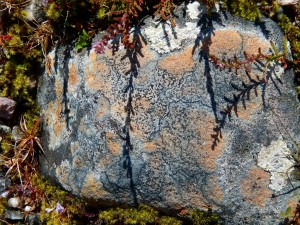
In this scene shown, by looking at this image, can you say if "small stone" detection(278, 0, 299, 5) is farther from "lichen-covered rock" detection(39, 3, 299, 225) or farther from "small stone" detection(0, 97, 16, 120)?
"small stone" detection(0, 97, 16, 120)

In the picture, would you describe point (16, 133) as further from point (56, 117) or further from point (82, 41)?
point (82, 41)

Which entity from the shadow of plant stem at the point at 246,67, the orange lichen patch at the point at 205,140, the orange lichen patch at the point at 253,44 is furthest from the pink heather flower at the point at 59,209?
the orange lichen patch at the point at 253,44

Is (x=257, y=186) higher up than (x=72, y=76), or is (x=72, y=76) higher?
(x=72, y=76)

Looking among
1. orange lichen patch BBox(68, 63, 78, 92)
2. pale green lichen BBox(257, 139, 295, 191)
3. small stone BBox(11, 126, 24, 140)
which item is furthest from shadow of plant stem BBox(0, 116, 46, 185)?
pale green lichen BBox(257, 139, 295, 191)

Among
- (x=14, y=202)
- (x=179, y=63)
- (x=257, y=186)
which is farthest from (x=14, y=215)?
(x=257, y=186)

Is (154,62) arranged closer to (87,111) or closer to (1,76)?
(87,111)

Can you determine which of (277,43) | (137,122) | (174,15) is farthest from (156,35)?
(277,43)
